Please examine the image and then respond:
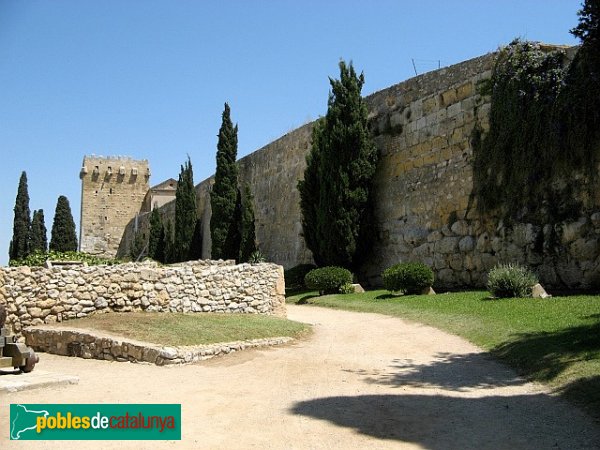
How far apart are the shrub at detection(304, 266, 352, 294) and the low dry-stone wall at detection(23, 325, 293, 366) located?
7.51m

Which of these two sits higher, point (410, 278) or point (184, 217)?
point (184, 217)

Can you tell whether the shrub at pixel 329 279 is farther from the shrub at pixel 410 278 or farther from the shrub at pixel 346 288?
the shrub at pixel 410 278

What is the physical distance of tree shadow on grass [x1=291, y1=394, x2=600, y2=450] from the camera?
4.44 metres

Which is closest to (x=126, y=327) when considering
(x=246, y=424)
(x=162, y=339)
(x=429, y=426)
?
(x=162, y=339)

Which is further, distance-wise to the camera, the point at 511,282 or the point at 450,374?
the point at 511,282

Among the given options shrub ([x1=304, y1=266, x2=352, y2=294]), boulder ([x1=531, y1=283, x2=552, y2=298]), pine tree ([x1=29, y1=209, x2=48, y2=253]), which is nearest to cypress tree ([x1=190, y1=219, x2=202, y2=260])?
pine tree ([x1=29, y1=209, x2=48, y2=253])

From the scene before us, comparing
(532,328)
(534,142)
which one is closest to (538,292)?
(532,328)

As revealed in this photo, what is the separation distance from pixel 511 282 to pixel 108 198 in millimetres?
41883

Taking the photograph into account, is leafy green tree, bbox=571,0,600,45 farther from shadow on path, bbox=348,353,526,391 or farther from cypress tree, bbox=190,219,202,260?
cypress tree, bbox=190,219,202,260

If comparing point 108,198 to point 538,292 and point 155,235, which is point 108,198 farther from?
point 538,292

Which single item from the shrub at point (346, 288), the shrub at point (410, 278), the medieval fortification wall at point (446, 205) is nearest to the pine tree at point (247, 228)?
the medieval fortification wall at point (446, 205)

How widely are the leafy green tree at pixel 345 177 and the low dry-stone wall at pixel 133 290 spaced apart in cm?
646

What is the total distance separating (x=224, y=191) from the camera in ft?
88.0

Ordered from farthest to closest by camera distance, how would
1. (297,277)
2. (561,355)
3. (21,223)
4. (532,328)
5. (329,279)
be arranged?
(21,223) → (297,277) → (329,279) → (532,328) → (561,355)
